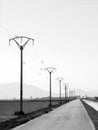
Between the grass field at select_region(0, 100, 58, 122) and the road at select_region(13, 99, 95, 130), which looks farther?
the grass field at select_region(0, 100, 58, 122)

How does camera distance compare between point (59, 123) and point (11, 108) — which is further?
point (11, 108)

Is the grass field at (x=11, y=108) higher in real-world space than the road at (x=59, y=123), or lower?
higher

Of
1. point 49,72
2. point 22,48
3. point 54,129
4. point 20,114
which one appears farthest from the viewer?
point 49,72

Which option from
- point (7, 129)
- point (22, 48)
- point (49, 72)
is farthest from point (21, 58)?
point (49, 72)

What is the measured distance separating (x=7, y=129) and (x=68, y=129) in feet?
12.4

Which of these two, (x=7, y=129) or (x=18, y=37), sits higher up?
(x=18, y=37)

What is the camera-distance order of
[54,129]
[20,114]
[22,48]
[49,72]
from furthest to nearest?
[49,72] → [22,48] → [20,114] → [54,129]

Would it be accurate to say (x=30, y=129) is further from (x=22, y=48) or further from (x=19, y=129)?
(x=22, y=48)

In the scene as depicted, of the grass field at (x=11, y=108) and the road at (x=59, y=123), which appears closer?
the road at (x=59, y=123)

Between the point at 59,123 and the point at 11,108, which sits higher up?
the point at 11,108

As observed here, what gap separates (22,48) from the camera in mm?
43125

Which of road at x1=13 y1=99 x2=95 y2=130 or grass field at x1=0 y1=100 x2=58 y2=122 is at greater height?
grass field at x1=0 y1=100 x2=58 y2=122

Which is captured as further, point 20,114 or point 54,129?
point 20,114

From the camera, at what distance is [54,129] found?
2133 cm
